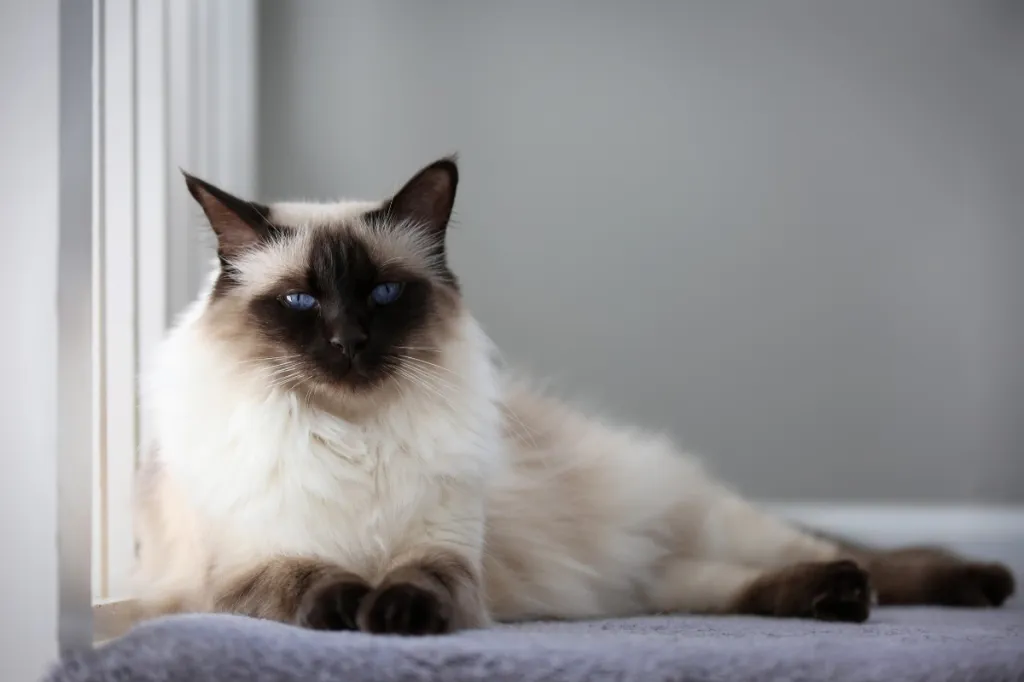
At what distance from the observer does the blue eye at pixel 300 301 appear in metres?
1.33

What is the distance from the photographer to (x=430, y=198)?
1.46m

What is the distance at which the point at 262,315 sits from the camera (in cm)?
134

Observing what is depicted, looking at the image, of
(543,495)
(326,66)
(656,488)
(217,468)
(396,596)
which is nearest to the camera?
(396,596)

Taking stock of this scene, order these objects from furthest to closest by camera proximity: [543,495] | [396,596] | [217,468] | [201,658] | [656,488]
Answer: [656,488] < [543,495] < [217,468] < [396,596] < [201,658]

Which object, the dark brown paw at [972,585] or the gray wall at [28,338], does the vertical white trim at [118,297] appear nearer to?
the gray wall at [28,338]

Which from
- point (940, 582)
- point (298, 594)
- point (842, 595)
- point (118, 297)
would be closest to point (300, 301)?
point (298, 594)

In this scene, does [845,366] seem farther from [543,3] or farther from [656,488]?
[543,3]

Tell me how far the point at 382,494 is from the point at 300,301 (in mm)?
287

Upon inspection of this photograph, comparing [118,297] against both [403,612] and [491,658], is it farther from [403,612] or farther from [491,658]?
[491,658]

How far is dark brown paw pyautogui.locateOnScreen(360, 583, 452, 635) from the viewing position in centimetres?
109

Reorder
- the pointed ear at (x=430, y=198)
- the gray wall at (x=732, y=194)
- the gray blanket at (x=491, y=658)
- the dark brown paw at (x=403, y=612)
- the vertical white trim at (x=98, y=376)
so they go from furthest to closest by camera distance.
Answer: the gray wall at (x=732, y=194)
the vertical white trim at (x=98, y=376)
the pointed ear at (x=430, y=198)
the dark brown paw at (x=403, y=612)
the gray blanket at (x=491, y=658)

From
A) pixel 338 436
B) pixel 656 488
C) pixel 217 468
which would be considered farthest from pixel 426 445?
pixel 656 488

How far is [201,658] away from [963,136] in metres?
2.31

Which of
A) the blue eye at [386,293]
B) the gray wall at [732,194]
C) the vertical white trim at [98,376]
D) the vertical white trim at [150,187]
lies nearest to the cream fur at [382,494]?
the blue eye at [386,293]
